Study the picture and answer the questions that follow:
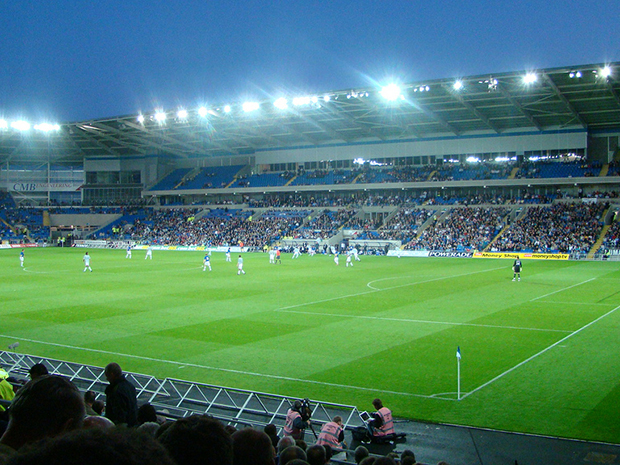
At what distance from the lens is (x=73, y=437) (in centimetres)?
174

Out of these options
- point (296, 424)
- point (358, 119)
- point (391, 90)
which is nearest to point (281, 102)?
point (391, 90)

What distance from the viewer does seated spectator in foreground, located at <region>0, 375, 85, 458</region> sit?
2592 millimetres

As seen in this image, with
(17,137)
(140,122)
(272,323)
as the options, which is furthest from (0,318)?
(17,137)

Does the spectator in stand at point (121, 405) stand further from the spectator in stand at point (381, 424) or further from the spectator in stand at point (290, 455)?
the spectator in stand at point (381, 424)

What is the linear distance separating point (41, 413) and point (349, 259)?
4525 cm

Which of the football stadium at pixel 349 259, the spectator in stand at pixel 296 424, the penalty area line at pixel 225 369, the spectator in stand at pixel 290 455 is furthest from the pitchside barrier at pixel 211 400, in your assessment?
the spectator in stand at pixel 290 455

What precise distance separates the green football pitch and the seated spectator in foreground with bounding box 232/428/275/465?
9719 millimetres

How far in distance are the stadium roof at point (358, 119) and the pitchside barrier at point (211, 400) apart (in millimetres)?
45692

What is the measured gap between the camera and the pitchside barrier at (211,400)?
37.3 ft

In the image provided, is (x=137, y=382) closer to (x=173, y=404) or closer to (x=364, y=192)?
(x=173, y=404)

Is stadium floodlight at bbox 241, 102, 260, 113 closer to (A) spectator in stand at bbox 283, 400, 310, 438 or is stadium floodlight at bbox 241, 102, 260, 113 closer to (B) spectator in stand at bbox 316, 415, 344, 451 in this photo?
(A) spectator in stand at bbox 283, 400, 310, 438

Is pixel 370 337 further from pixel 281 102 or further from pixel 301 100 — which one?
pixel 281 102

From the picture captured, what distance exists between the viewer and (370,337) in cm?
1991

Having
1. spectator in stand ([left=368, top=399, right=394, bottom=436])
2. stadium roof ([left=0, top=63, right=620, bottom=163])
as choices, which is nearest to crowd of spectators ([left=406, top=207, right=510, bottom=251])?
stadium roof ([left=0, top=63, right=620, bottom=163])
